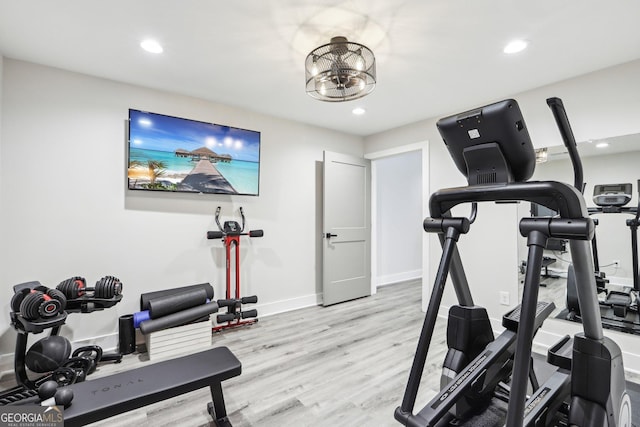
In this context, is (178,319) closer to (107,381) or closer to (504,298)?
(107,381)

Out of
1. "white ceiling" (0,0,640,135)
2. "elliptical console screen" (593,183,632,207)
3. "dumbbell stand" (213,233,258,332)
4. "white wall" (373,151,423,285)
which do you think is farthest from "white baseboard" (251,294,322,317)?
"elliptical console screen" (593,183,632,207)

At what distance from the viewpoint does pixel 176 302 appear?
107 inches

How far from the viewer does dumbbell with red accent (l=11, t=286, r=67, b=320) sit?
1.95m

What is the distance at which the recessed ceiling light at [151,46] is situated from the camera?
222 cm

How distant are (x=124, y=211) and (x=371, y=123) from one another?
311cm

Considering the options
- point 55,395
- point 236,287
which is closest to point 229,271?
point 236,287

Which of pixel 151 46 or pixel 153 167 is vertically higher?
pixel 151 46

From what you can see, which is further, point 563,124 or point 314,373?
point 314,373

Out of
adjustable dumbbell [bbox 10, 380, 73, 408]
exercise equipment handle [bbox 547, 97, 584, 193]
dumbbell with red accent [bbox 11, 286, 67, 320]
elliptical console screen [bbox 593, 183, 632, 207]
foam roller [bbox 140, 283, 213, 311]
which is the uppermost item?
exercise equipment handle [bbox 547, 97, 584, 193]

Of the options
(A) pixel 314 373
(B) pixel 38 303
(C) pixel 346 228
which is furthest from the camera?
(C) pixel 346 228

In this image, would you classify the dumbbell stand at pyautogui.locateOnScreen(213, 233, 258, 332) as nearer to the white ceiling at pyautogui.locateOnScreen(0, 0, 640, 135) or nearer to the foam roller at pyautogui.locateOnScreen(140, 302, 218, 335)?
the foam roller at pyautogui.locateOnScreen(140, 302, 218, 335)

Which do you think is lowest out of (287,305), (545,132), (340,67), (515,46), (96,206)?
(287,305)

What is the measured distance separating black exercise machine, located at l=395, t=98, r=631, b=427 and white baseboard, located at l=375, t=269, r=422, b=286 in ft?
12.2

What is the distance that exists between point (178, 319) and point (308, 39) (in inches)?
100
